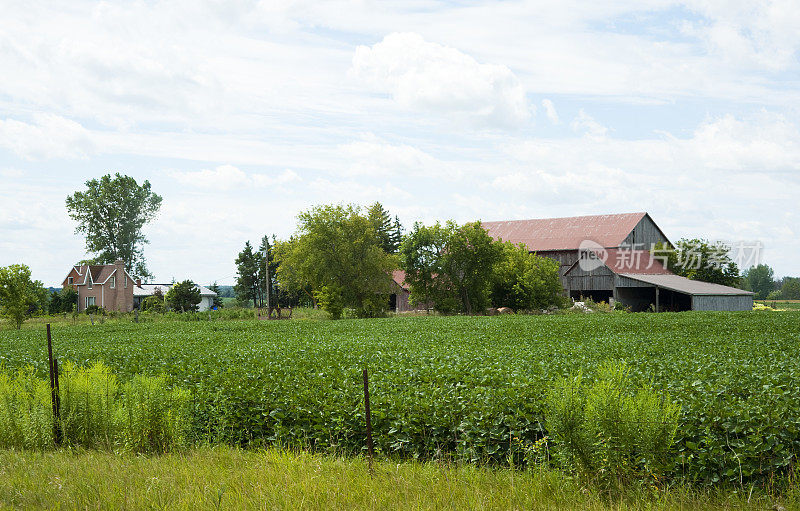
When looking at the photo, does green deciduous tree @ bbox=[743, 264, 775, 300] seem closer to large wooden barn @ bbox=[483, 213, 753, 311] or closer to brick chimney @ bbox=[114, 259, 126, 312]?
large wooden barn @ bbox=[483, 213, 753, 311]

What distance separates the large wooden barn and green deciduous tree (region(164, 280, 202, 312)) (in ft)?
108

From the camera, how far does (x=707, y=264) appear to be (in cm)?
7119

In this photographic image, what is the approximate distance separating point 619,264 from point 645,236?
832 cm

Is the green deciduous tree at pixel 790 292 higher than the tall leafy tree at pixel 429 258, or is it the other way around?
the tall leafy tree at pixel 429 258

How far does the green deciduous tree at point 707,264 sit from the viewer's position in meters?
70.9

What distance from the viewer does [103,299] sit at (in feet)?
239

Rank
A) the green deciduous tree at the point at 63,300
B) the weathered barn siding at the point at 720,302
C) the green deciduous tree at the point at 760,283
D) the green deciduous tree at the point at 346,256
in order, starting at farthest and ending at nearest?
the green deciduous tree at the point at 760,283 < the green deciduous tree at the point at 63,300 < the weathered barn siding at the point at 720,302 < the green deciduous tree at the point at 346,256

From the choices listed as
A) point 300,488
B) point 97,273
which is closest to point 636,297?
point 97,273

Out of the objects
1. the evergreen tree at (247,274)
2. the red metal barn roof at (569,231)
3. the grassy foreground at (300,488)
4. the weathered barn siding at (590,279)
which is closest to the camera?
the grassy foreground at (300,488)

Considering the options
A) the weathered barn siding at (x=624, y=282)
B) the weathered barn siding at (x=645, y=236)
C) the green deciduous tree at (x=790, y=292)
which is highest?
the weathered barn siding at (x=645, y=236)

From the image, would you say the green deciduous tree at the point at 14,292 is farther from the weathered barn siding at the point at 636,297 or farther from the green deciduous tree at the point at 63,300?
the weathered barn siding at the point at 636,297

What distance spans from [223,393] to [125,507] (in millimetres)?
4939

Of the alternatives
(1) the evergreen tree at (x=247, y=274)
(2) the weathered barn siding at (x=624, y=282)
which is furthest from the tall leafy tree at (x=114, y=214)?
(2) the weathered barn siding at (x=624, y=282)

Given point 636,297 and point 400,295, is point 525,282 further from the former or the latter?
point 400,295
